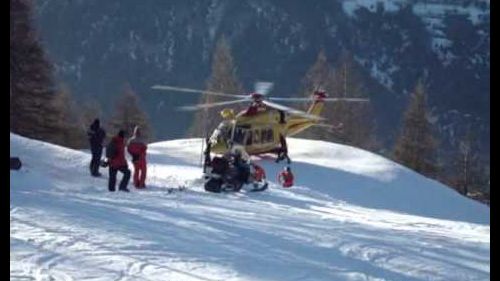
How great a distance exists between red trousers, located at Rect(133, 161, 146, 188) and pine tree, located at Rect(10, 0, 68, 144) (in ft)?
49.7

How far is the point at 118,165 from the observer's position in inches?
639

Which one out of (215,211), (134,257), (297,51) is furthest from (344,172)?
(297,51)

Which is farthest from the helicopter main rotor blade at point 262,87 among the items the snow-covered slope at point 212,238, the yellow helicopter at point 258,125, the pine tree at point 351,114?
the pine tree at point 351,114

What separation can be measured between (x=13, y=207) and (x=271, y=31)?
75252mm

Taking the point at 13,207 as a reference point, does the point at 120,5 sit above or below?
above

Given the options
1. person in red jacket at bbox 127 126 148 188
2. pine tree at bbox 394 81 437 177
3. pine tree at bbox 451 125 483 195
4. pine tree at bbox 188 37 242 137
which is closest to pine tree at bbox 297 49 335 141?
pine tree at bbox 394 81 437 177

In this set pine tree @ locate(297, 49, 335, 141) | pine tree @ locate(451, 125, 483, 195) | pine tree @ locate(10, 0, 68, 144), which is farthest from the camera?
pine tree @ locate(297, 49, 335, 141)

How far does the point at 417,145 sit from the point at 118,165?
26.6 m

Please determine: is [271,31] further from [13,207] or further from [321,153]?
[13,207]

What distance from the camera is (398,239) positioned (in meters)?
11.2

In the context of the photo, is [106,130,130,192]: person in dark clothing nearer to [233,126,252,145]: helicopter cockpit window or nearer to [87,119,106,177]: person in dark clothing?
[87,119,106,177]: person in dark clothing

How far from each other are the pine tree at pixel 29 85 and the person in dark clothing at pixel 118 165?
15.7 metres

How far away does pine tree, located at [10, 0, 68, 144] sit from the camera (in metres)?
31.2

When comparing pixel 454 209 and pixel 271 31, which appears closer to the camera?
pixel 454 209
